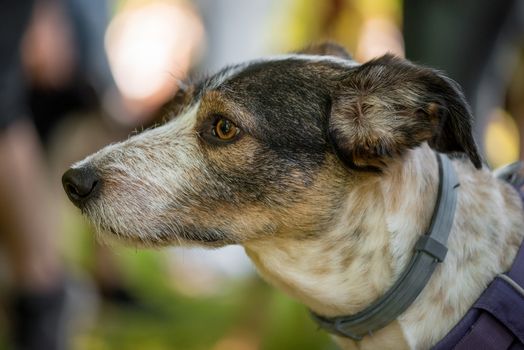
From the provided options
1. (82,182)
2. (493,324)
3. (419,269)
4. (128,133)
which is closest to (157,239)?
(82,182)

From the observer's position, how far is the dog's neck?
2.44 meters

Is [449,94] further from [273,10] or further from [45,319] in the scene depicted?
[273,10]

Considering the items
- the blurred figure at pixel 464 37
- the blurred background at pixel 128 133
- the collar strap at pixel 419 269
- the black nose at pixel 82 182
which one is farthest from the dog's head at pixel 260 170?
the blurred figure at pixel 464 37

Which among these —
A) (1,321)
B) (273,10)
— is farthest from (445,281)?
(273,10)

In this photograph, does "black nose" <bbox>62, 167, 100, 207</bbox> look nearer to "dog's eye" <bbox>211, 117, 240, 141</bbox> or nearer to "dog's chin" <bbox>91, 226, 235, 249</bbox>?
"dog's chin" <bbox>91, 226, 235, 249</bbox>

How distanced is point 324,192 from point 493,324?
2.03 feet

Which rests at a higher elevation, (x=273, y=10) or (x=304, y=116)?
(x=304, y=116)

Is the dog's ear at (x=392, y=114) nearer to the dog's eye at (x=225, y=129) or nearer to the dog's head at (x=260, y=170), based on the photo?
the dog's head at (x=260, y=170)

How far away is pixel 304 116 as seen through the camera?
8.32 feet

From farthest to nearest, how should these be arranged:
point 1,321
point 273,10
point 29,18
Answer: point 273,10, point 1,321, point 29,18

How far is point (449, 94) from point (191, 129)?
0.83 metres

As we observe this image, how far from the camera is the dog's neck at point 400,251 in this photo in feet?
7.99

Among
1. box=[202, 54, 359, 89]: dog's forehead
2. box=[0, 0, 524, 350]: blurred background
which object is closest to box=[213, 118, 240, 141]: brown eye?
box=[202, 54, 359, 89]: dog's forehead

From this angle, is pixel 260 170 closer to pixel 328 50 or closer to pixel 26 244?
pixel 328 50
